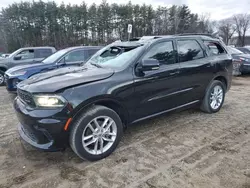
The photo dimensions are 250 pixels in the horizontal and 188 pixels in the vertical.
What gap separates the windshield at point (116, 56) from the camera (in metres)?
3.24

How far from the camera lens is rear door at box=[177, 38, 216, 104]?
380cm

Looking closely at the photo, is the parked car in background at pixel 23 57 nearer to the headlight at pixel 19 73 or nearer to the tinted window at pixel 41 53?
the tinted window at pixel 41 53

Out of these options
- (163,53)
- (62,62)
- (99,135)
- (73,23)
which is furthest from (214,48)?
(73,23)

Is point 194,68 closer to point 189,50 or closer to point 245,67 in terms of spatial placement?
point 189,50

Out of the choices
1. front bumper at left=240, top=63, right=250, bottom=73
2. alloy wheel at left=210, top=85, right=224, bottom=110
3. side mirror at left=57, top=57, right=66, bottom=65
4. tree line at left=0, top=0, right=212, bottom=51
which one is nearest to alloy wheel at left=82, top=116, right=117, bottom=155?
alloy wheel at left=210, top=85, right=224, bottom=110

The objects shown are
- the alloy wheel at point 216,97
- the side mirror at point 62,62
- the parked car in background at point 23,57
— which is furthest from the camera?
the parked car in background at point 23,57

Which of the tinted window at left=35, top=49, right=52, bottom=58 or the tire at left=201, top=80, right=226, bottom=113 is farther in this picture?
the tinted window at left=35, top=49, right=52, bottom=58

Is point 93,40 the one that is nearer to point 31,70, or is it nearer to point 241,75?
point 241,75

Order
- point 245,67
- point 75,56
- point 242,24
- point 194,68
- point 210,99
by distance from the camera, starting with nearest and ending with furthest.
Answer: point 194,68
point 210,99
point 75,56
point 245,67
point 242,24

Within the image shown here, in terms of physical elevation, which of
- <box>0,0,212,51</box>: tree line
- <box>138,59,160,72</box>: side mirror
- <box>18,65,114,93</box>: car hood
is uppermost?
<box>0,0,212,51</box>: tree line

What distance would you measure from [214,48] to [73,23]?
108ft

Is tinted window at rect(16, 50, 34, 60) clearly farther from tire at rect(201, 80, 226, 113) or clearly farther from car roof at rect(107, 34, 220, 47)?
tire at rect(201, 80, 226, 113)

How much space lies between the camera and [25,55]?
8.72 meters

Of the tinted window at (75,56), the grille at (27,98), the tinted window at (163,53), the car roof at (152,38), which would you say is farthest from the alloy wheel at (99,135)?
the tinted window at (75,56)
